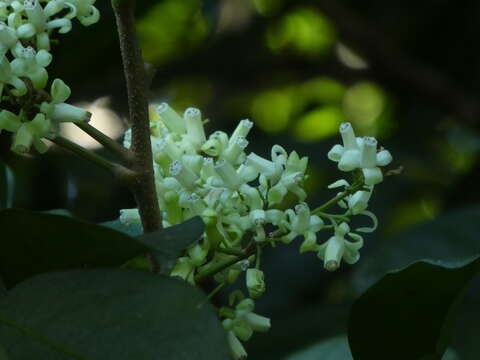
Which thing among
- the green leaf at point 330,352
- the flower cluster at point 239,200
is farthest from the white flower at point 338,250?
the green leaf at point 330,352

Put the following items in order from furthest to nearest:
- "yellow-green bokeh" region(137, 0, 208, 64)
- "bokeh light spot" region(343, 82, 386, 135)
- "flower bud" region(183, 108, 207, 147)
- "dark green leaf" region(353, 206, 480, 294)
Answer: "bokeh light spot" region(343, 82, 386, 135)
"yellow-green bokeh" region(137, 0, 208, 64)
"dark green leaf" region(353, 206, 480, 294)
"flower bud" region(183, 108, 207, 147)

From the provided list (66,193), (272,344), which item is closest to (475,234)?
(272,344)

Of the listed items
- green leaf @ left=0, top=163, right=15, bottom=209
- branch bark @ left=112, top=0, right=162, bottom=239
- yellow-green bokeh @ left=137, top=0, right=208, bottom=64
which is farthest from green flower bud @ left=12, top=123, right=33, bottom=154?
yellow-green bokeh @ left=137, top=0, right=208, bottom=64

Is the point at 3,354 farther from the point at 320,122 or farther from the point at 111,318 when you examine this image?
the point at 320,122

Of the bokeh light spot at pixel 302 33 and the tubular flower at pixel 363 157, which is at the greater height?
Result: the tubular flower at pixel 363 157

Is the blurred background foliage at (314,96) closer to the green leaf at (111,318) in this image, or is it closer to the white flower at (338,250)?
the white flower at (338,250)

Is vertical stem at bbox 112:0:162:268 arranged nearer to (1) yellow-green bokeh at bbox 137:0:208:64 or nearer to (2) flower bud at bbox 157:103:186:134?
(2) flower bud at bbox 157:103:186:134
